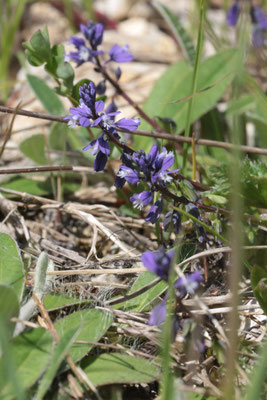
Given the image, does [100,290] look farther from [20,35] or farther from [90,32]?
[20,35]

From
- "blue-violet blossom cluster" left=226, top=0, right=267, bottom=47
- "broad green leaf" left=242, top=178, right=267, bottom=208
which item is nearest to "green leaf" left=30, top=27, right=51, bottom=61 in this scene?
"broad green leaf" left=242, top=178, right=267, bottom=208

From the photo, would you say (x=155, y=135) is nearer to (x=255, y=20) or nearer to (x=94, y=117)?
(x=94, y=117)

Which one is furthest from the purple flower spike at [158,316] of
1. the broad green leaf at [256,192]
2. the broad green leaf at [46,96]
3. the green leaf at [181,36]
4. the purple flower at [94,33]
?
the green leaf at [181,36]

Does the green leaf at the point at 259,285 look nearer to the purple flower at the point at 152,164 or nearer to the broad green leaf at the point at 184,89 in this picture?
the purple flower at the point at 152,164

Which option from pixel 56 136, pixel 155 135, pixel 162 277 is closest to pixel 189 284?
pixel 162 277

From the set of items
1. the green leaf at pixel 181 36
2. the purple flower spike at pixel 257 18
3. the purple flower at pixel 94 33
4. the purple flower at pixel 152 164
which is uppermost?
the purple flower spike at pixel 257 18

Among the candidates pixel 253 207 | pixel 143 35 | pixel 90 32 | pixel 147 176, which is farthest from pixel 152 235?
pixel 143 35

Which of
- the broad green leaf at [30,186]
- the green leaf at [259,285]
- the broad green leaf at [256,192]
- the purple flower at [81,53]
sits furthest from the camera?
the broad green leaf at [30,186]
